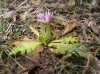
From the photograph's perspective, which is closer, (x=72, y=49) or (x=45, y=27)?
(x=72, y=49)

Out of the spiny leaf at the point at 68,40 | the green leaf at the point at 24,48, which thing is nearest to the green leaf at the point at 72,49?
the spiny leaf at the point at 68,40

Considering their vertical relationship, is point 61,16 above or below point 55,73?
above

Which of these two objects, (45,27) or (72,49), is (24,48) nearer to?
(45,27)

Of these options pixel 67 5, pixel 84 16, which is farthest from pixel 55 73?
pixel 67 5

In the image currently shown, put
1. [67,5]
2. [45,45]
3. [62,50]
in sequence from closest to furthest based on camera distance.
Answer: [62,50], [45,45], [67,5]

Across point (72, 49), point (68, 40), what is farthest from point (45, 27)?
point (72, 49)

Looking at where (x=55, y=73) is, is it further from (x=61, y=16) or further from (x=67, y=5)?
(x=67, y=5)

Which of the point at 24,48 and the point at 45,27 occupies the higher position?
the point at 45,27

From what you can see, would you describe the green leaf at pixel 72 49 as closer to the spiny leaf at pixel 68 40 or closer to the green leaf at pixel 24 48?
the spiny leaf at pixel 68 40
